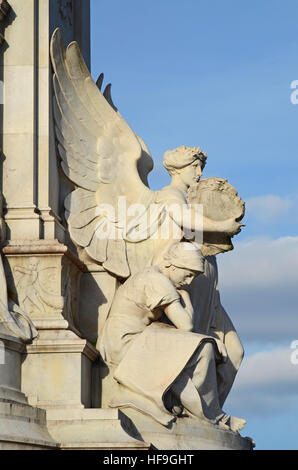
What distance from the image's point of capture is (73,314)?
19.7 meters

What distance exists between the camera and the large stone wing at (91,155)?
Answer: 20172 mm

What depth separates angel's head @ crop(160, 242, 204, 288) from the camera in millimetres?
19250

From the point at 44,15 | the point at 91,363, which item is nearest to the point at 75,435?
the point at 91,363

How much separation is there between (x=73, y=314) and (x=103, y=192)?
73.7 inches

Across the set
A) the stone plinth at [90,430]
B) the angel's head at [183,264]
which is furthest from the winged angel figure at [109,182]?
the stone plinth at [90,430]

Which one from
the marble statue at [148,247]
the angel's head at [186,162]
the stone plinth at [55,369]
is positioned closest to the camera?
the stone plinth at [55,369]

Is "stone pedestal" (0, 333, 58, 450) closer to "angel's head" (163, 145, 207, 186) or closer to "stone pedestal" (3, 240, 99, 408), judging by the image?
"stone pedestal" (3, 240, 99, 408)

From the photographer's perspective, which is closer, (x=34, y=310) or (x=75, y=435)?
(x=75, y=435)

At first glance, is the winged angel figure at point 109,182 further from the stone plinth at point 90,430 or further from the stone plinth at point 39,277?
the stone plinth at point 90,430

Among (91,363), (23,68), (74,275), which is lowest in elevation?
(91,363)

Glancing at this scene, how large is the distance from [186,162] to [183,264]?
210 cm

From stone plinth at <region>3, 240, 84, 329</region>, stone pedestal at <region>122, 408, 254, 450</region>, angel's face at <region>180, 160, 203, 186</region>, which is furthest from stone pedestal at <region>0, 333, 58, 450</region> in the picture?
angel's face at <region>180, 160, 203, 186</region>

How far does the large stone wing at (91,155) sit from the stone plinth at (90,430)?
8.70 feet

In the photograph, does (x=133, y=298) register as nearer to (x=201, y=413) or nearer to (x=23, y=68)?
(x=201, y=413)
